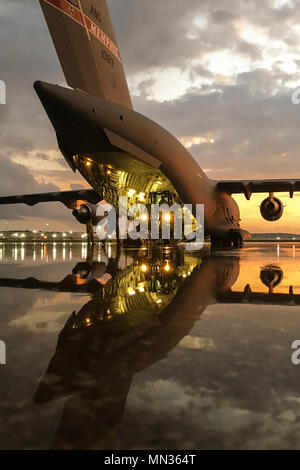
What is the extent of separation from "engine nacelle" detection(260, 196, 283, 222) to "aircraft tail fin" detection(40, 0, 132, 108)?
10564 millimetres

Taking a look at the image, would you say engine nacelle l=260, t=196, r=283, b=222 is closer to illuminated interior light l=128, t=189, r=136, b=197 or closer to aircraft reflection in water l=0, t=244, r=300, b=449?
illuminated interior light l=128, t=189, r=136, b=197

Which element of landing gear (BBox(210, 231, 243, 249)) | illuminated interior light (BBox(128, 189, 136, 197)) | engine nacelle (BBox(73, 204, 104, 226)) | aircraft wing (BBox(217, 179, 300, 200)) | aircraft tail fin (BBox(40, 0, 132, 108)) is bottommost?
landing gear (BBox(210, 231, 243, 249))

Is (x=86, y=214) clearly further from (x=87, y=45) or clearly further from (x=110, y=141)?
(x=110, y=141)

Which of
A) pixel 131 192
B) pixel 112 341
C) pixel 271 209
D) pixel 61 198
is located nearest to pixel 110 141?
pixel 131 192

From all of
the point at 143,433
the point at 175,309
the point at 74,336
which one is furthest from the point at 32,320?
the point at 143,433

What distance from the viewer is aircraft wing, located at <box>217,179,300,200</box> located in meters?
19.7

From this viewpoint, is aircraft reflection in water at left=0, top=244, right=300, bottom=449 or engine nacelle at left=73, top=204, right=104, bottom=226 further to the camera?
engine nacelle at left=73, top=204, right=104, bottom=226

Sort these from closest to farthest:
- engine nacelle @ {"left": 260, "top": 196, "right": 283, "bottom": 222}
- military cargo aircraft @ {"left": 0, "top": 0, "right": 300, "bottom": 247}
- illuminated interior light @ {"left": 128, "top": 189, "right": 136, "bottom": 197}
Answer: military cargo aircraft @ {"left": 0, "top": 0, "right": 300, "bottom": 247} < illuminated interior light @ {"left": 128, "top": 189, "right": 136, "bottom": 197} < engine nacelle @ {"left": 260, "top": 196, "right": 283, "bottom": 222}

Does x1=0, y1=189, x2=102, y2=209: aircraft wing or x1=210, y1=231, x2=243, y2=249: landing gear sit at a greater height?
x1=0, y1=189, x2=102, y2=209: aircraft wing

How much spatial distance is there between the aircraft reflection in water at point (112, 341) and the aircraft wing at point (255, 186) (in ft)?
50.8

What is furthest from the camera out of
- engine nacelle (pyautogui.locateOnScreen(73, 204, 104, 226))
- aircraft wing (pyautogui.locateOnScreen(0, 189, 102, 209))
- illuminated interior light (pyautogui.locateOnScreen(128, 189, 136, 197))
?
aircraft wing (pyautogui.locateOnScreen(0, 189, 102, 209))

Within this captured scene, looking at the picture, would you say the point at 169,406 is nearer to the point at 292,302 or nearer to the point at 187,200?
the point at 292,302

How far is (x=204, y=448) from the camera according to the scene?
1132mm

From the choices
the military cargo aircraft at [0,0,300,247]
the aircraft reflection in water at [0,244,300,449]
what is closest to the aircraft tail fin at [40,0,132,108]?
the military cargo aircraft at [0,0,300,247]
